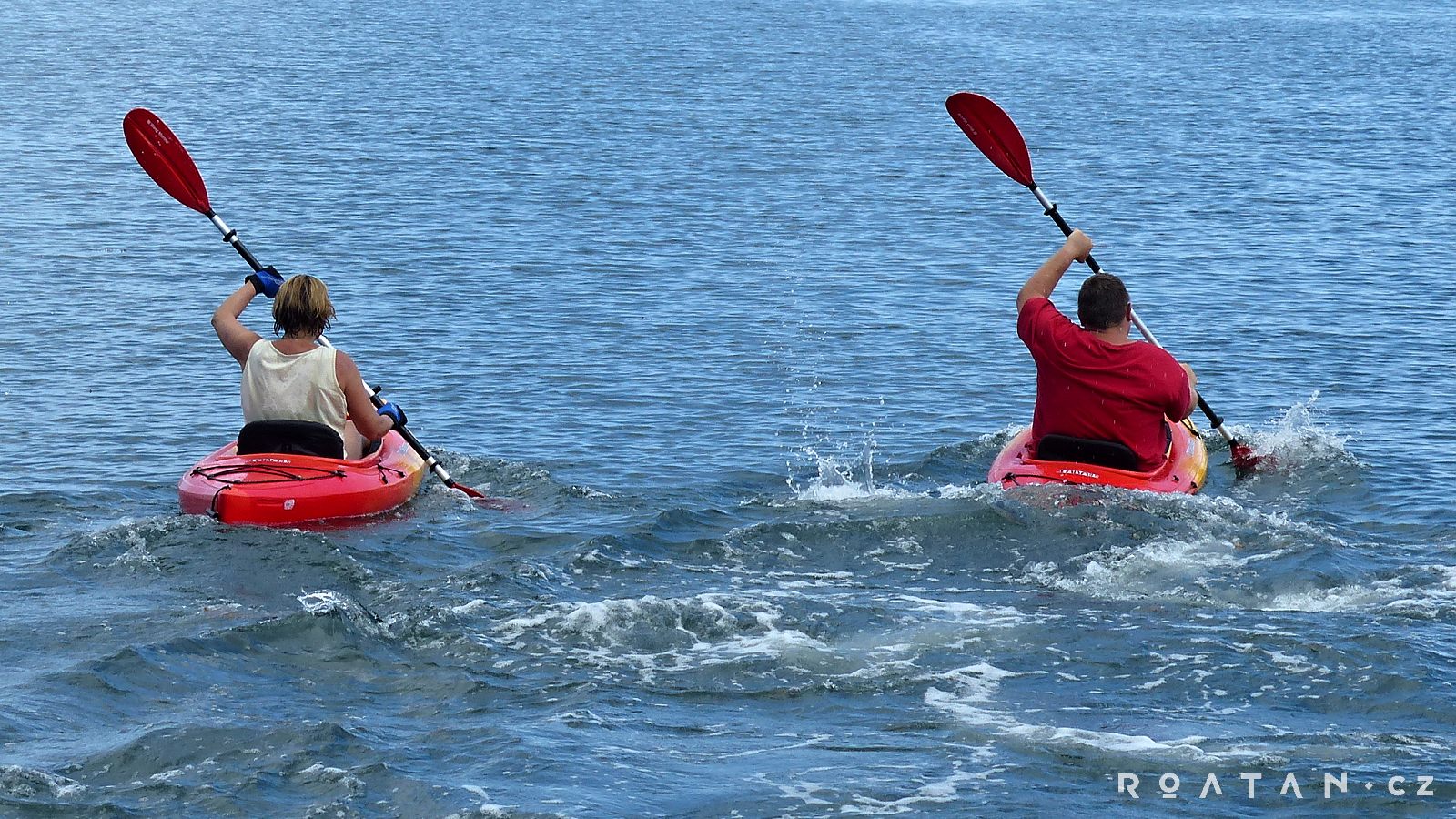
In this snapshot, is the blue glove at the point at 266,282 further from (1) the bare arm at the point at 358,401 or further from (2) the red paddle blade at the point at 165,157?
(2) the red paddle blade at the point at 165,157

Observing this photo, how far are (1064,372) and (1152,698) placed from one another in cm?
259

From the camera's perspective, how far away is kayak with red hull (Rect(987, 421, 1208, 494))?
9773 millimetres

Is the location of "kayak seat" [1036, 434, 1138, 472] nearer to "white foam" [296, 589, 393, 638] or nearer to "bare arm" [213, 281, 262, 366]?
"white foam" [296, 589, 393, 638]

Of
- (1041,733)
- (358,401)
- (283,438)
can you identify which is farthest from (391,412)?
(1041,733)

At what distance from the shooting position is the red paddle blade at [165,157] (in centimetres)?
1205

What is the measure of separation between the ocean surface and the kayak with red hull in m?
0.13

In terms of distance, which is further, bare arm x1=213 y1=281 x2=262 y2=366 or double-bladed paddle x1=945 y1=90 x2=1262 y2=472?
double-bladed paddle x1=945 y1=90 x2=1262 y2=472

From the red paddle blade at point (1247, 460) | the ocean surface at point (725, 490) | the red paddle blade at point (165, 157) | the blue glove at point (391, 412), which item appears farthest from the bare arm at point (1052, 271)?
the red paddle blade at point (165, 157)

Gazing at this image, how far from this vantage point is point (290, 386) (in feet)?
31.6

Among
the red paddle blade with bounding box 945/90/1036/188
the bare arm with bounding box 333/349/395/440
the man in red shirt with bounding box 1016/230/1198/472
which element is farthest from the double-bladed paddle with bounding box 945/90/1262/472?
the bare arm with bounding box 333/349/395/440

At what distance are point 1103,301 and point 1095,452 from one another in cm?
87

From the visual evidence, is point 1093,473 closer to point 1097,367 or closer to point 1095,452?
point 1095,452

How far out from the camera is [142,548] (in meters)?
9.28

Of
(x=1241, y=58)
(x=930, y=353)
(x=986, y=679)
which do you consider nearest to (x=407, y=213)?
(x=930, y=353)
